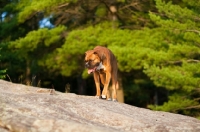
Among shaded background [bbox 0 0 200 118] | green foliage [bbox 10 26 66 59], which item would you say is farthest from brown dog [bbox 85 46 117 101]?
green foliage [bbox 10 26 66 59]

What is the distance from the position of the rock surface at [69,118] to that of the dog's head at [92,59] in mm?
1302

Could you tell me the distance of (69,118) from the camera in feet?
16.9

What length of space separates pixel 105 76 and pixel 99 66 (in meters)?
0.61

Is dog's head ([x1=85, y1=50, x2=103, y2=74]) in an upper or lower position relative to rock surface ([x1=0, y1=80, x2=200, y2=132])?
upper

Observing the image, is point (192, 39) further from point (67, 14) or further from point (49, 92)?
point (49, 92)

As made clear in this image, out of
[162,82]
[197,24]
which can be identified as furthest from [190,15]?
[162,82]

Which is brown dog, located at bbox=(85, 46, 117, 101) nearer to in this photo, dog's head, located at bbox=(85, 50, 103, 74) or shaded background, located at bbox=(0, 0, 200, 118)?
dog's head, located at bbox=(85, 50, 103, 74)

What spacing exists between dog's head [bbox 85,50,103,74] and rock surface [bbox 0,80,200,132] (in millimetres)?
1302

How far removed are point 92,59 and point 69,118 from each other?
9.45ft

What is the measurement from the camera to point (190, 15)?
1414cm

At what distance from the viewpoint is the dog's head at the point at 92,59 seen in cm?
790

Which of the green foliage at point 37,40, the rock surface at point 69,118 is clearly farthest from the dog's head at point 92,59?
the green foliage at point 37,40

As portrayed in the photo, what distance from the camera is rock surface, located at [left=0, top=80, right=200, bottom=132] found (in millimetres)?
4578

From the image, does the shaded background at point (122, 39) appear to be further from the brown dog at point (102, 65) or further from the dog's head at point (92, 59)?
the dog's head at point (92, 59)
